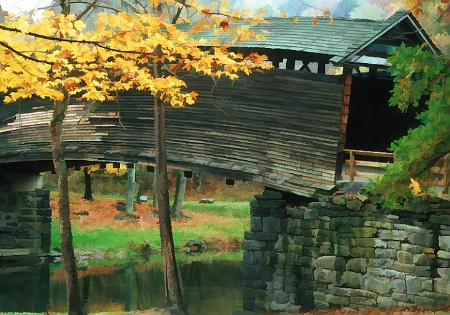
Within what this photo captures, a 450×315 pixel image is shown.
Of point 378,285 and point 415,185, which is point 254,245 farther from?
point 415,185

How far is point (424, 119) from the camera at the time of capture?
9.45 metres

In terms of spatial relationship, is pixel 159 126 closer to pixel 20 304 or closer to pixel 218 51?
pixel 218 51

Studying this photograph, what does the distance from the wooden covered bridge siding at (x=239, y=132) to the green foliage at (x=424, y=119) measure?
111 inches

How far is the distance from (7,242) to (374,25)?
43.4 feet

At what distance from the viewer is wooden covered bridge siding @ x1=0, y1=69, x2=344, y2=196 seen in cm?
1290

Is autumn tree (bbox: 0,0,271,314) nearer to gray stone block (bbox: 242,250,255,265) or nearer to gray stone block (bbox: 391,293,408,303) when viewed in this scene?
gray stone block (bbox: 242,250,255,265)

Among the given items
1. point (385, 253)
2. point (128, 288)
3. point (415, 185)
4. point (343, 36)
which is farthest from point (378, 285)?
point (128, 288)

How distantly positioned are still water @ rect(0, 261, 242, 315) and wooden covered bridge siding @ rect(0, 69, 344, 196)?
3342 mm

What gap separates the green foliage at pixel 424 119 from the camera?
8977 mm

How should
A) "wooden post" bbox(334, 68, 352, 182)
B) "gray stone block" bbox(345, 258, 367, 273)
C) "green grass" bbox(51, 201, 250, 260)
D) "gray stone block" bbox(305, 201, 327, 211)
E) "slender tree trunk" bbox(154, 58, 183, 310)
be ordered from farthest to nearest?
1. "green grass" bbox(51, 201, 250, 260)
2. "wooden post" bbox(334, 68, 352, 182)
3. "slender tree trunk" bbox(154, 58, 183, 310)
4. "gray stone block" bbox(305, 201, 327, 211)
5. "gray stone block" bbox(345, 258, 367, 273)

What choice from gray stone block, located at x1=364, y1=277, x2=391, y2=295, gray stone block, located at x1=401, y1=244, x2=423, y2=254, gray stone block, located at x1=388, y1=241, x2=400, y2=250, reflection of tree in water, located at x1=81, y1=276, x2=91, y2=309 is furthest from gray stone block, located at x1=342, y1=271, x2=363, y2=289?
reflection of tree in water, located at x1=81, y1=276, x2=91, y2=309

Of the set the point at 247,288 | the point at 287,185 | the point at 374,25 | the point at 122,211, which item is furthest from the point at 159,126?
the point at 122,211

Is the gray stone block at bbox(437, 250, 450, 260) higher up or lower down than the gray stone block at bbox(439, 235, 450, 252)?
lower down

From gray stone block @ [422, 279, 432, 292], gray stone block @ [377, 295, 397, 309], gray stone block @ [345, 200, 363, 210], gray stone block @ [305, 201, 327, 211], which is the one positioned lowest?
gray stone block @ [377, 295, 397, 309]
